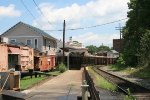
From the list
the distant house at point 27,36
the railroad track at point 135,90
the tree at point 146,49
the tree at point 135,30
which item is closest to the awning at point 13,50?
the railroad track at point 135,90

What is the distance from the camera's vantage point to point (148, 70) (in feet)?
157

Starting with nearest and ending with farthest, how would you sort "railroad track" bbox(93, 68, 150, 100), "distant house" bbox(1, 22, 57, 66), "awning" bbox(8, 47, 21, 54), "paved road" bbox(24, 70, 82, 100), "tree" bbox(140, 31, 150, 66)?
"paved road" bbox(24, 70, 82, 100) → "railroad track" bbox(93, 68, 150, 100) → "awning" bbox(8, 47, 21, 54) → "tree" bbox(140, 31, 150, 66) → "distant house" bbox(1, 22, 57, 66)

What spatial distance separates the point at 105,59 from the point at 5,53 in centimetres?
9008

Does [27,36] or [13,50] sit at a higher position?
[27,36]

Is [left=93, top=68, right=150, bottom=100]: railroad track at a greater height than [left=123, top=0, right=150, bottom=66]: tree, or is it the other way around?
[left=123, top=0, right=150, bottom=66]: tree

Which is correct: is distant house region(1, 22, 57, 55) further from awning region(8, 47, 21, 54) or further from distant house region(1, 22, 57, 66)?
awning region(8, 47, 21, 54)

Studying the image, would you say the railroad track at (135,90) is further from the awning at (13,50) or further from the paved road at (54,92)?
the awning at (13,50)

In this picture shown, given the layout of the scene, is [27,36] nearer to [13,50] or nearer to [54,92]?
[13,50]

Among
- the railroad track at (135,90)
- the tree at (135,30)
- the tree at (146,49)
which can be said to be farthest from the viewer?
the tree at (135,30)

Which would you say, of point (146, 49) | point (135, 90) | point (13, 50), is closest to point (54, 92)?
point (135, 90)

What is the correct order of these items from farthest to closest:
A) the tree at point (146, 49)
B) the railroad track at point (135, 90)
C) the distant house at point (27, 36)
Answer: the distant house at point (27, 36) → the tree at point (146, 49) → the railroad track at point (135, 90)

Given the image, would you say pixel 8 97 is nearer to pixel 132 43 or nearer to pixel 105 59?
pixel 132 43

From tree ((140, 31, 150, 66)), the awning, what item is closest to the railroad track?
the awning

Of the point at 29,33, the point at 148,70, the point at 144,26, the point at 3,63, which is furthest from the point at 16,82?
the point at 29,33
